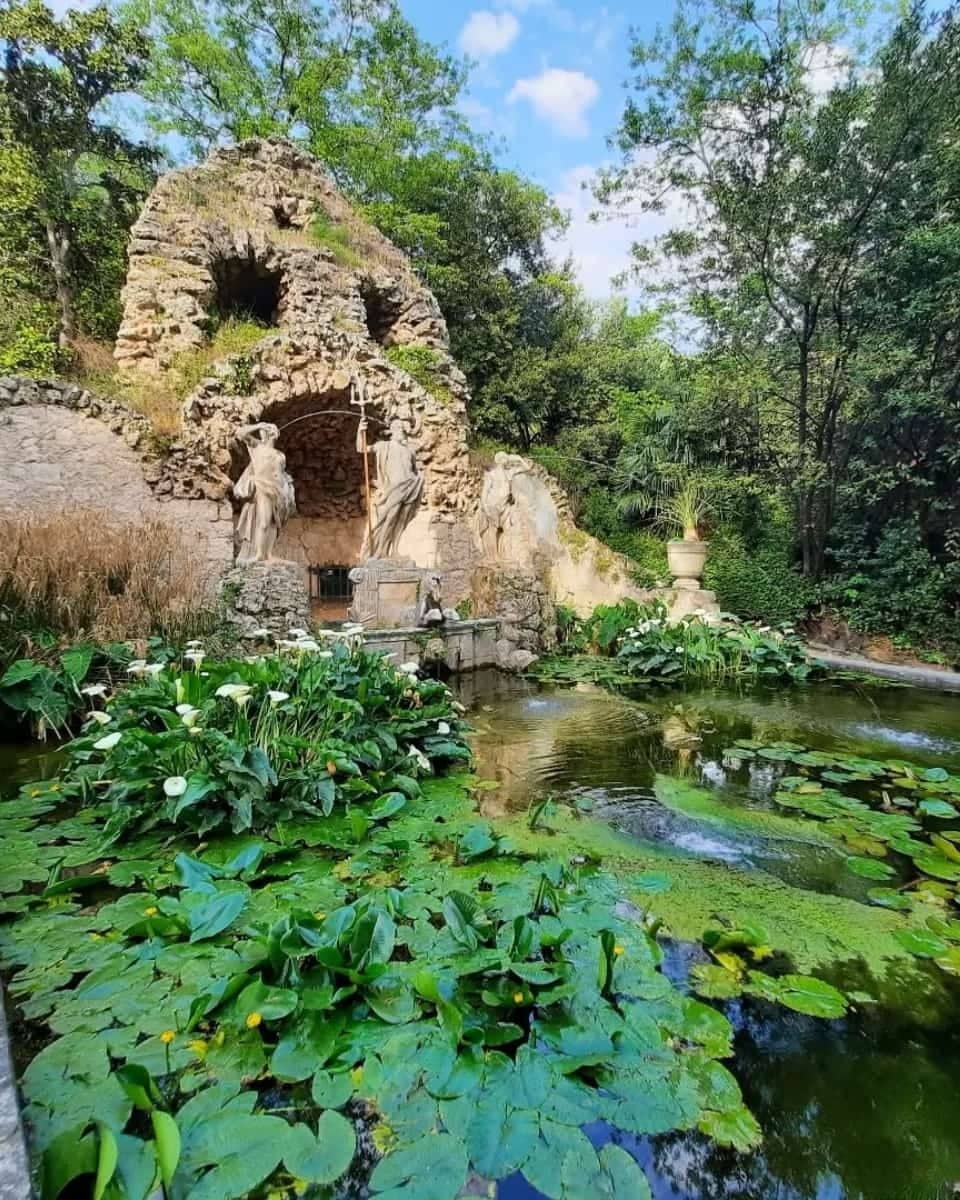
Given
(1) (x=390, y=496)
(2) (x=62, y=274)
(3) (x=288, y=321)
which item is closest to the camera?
(1) (x=390, y=496)

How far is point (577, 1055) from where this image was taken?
A: 139 cm

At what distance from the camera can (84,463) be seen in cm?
781

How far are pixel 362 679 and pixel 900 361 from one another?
8820mm

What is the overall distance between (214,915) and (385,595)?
18.0 ft

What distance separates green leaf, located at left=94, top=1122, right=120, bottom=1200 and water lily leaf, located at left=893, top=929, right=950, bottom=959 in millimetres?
2149

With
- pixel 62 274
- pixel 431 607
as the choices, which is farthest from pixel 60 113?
pixel 431 607

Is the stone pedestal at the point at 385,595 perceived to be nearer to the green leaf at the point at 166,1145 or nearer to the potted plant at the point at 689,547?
the potted plant at the point at 689,547

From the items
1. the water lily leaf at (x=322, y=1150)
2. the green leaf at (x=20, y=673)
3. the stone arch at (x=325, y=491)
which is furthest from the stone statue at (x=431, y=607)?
the water lily leaf at (x=322, y=1150)

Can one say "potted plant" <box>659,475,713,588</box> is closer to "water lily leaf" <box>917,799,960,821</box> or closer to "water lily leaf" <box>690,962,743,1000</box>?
"water lily leaf" <box>917,799,960,821</box>

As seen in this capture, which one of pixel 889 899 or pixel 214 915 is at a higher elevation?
pixel 214 915

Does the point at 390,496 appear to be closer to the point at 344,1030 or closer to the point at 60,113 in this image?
the point at 344,1030

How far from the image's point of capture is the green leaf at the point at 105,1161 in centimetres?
94

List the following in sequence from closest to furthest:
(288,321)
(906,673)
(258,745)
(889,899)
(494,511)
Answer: (889,899) → (258,745) → (906,673) → (494,511) → (288,321)

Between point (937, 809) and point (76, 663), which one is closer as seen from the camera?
point (937, 809)
